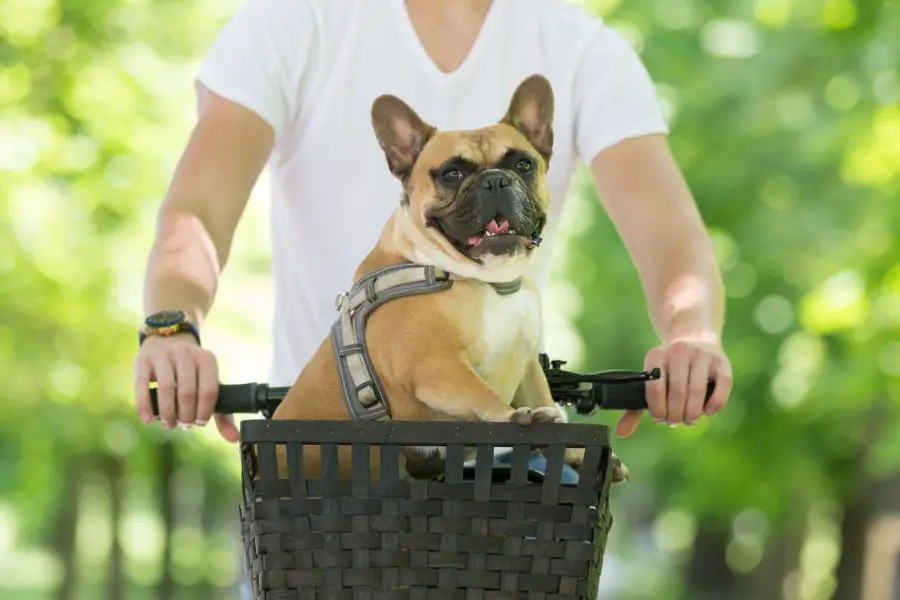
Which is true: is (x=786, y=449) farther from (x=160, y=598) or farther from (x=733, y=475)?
(x=160, y=598)

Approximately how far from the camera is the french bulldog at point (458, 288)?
1.96 m

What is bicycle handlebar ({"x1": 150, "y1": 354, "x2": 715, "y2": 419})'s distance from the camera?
88.2 inches

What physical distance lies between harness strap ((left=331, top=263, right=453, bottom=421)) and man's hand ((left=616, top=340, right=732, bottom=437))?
0.54m

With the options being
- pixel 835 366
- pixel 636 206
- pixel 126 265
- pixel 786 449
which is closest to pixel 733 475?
pixel 786 449

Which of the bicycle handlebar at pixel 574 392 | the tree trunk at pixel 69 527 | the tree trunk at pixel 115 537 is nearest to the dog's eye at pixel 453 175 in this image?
the bicycle handlebar at pixel 574 392

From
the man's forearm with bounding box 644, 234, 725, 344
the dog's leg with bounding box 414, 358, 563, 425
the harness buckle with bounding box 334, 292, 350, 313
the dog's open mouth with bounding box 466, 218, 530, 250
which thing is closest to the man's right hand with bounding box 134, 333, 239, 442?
the harness buckle with bounding box 334, 292, 350, 313

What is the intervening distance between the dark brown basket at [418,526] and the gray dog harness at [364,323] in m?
0.14

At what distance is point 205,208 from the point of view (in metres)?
2.67

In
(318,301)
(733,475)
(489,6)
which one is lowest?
(318,301)

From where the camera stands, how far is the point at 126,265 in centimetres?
1002

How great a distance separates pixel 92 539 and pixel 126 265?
22.8 ft

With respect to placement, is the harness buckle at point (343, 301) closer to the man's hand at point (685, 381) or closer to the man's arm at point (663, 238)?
the man's hand at point (685, 381)

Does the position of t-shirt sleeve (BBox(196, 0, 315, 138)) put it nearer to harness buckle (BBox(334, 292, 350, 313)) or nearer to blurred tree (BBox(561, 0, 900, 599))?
harness buckle (BBox(334, 292, 350, 313))

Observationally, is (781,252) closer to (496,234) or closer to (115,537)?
(115,537)
